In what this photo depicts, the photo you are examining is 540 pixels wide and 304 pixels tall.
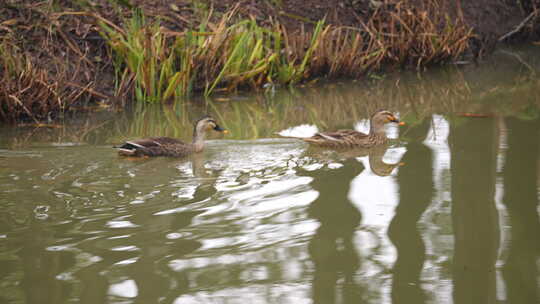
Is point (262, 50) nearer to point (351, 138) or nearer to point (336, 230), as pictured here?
point (351, 138)

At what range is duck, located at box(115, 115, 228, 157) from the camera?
321 inches

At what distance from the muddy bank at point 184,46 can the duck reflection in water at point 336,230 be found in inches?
160

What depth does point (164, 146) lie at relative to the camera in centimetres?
833

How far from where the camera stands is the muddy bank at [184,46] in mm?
10953

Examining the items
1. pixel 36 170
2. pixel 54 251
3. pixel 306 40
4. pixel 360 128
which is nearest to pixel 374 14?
pixel 306 40

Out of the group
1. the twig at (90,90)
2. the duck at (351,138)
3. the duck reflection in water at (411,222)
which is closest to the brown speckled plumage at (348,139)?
the duck at (351,138)

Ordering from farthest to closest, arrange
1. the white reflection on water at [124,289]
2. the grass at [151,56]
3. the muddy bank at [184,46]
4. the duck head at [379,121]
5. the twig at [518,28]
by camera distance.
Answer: the twig at [518,28] → the muddy bank at [184,46] → the grass at [151,56] → the duck head at [379,121] → the white reflection on water at [124,289]

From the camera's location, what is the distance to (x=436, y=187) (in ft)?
22.3

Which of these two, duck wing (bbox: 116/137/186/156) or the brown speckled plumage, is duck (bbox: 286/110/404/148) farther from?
duck wing (bbox: 116/137/186/156)

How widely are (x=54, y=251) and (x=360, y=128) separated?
5.27m

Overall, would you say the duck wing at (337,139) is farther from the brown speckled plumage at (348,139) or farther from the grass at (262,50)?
the grass at (262,50)

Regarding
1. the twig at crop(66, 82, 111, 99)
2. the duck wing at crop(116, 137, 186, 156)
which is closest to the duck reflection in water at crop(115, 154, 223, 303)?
the duck wing at crop(116, 137, 186, 156)

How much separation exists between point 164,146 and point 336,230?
3086 millimetres

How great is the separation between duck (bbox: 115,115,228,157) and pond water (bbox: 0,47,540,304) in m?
0.12
